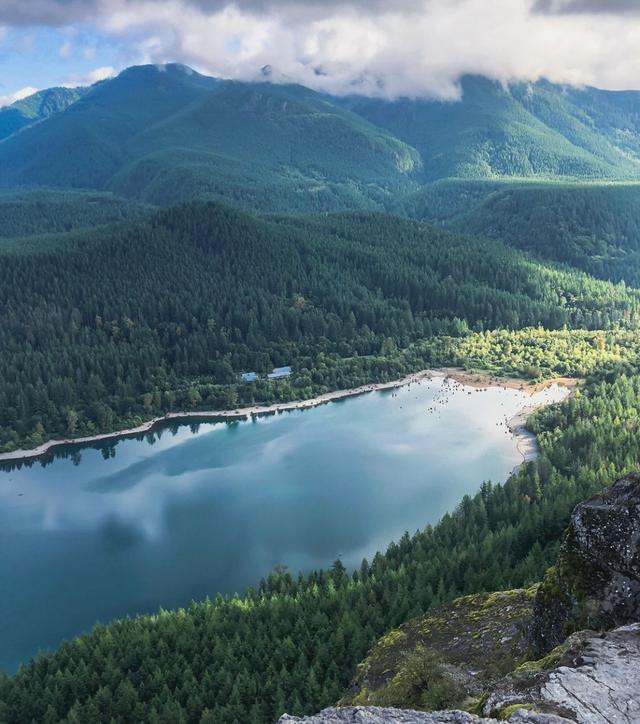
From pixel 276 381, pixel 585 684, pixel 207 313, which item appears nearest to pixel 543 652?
pixel 585 684

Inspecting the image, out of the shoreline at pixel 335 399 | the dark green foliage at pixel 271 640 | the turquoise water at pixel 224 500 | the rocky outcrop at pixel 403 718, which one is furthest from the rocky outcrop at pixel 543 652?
the shoreline at pixel 335 399

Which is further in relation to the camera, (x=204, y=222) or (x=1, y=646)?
(x=204, y=222)

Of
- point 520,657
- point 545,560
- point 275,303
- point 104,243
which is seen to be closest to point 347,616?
point 545,560

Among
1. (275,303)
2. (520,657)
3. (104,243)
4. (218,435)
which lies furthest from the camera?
(104,243)

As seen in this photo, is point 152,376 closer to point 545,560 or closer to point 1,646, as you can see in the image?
point 1,646

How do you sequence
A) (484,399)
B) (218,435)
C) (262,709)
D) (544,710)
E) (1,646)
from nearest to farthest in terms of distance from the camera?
1. (544,710)
2. (262,709)
3. (1,646)
4. (218,435)
5. (484,399)

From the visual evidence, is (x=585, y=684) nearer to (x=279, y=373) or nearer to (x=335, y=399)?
(x=335, y=399)
